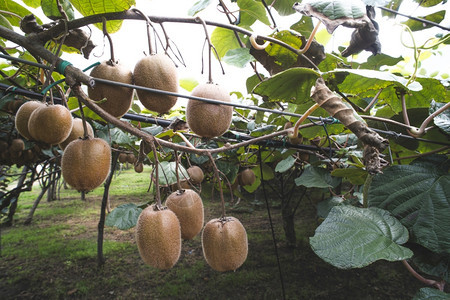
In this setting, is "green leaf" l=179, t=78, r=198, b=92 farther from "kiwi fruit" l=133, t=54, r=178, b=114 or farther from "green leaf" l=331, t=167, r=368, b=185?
"kiwi fruit" l=133, t=54, r=178, b=114

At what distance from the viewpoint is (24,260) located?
3.28 metres

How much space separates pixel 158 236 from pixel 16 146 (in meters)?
1.92

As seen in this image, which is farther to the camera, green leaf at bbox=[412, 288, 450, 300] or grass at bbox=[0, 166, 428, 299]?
grass at bbox=[0, 166, 428, 299]

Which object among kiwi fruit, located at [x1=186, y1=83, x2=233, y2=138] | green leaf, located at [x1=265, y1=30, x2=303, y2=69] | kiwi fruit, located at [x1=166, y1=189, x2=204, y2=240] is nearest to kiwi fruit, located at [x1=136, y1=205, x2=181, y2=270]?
kiwi fruit, located at [x1=166, y1=189, x2=204, y2=240]

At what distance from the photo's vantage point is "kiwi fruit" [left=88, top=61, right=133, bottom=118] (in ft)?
2.06

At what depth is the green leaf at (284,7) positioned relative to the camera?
1.26 m

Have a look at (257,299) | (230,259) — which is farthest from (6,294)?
(230,259)

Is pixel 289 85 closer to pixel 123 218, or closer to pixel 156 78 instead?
pixel 156 78

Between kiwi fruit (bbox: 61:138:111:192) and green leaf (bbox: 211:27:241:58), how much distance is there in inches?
32.9

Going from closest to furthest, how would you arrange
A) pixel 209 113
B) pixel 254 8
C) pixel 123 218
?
pixel 209 113
pixel 254 8
pixel 123 218

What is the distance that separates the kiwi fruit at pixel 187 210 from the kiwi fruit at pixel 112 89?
1.04 ft

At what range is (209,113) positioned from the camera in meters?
0.74

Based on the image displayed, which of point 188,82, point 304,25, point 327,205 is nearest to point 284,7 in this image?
point 304,25

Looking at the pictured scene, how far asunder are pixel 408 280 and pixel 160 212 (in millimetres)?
2870
